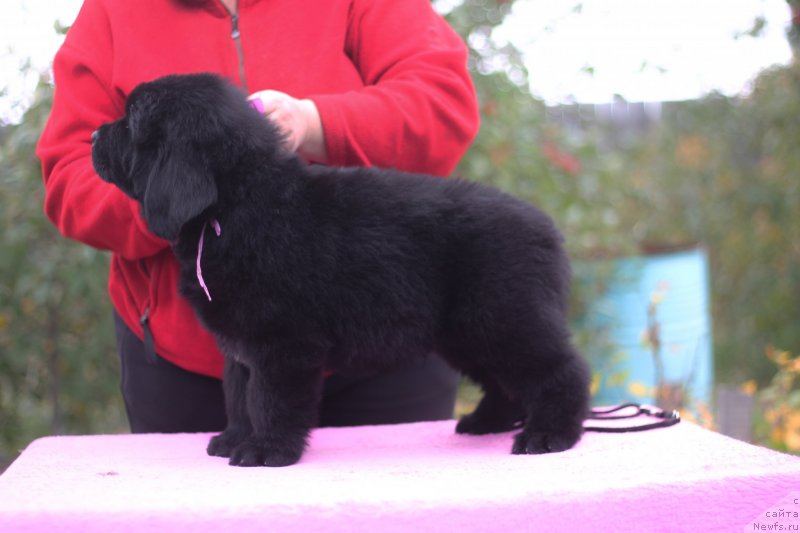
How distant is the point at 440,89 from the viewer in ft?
7.84

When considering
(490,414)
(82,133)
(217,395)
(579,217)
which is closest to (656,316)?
(579,217)

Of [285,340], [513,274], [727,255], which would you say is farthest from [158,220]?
[727,255]

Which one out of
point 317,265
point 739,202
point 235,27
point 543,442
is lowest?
point 739,202

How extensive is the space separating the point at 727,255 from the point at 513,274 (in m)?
6.50

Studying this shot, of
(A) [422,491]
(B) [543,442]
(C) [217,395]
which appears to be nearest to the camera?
(A) [422,491]

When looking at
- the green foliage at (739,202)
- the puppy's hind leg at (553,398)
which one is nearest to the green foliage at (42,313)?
the puppy's hind leg at (553,398)

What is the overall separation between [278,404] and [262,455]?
0.12 metres

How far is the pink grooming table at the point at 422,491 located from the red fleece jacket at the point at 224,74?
0.49 meters

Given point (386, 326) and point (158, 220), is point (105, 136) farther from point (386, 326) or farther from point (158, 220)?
point (386, 326)

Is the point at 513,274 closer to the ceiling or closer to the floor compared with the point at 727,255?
closer to the ceiling

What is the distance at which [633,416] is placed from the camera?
100.0 inches

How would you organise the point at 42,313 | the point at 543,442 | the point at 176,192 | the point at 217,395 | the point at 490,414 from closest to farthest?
the point at 176,192 < the point at 543,442 < the point at 490,414 < the point at 217,395 < the point at 42,313

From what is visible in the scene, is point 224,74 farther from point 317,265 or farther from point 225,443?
point 225,443

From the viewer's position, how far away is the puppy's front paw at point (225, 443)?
2.18m
